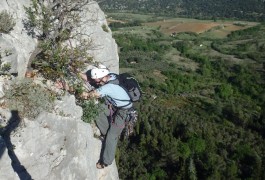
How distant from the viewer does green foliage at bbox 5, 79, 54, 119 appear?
29.1ft

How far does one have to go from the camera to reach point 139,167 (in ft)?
196

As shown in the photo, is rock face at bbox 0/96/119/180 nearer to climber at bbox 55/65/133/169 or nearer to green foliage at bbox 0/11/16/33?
climber at bbox 55/65/133/169

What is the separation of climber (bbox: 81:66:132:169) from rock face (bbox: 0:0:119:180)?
1.14ft

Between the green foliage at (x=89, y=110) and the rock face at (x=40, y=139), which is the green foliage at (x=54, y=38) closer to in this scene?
the rock face at (x=40, y=139)

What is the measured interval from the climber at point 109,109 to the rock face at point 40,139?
0.35 m

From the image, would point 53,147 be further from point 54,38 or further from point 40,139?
point 54,38

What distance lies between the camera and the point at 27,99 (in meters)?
9.06

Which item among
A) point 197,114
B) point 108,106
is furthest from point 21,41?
point 197,114

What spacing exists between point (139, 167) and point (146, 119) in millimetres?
16396

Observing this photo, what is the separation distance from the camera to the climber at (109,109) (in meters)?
9.89

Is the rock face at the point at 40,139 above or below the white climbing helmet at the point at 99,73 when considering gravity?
below

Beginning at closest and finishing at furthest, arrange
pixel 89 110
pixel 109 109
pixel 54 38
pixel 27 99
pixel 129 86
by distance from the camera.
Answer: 1. pixel 27 99
2. pixel 129 86
3. pixel 89 110
4. pixel 109 109
5. pixel 54 38

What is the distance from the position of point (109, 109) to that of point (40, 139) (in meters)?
2.42

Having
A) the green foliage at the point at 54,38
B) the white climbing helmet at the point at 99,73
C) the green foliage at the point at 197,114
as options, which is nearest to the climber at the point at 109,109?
the white climbing helmet at the point at 99,73
